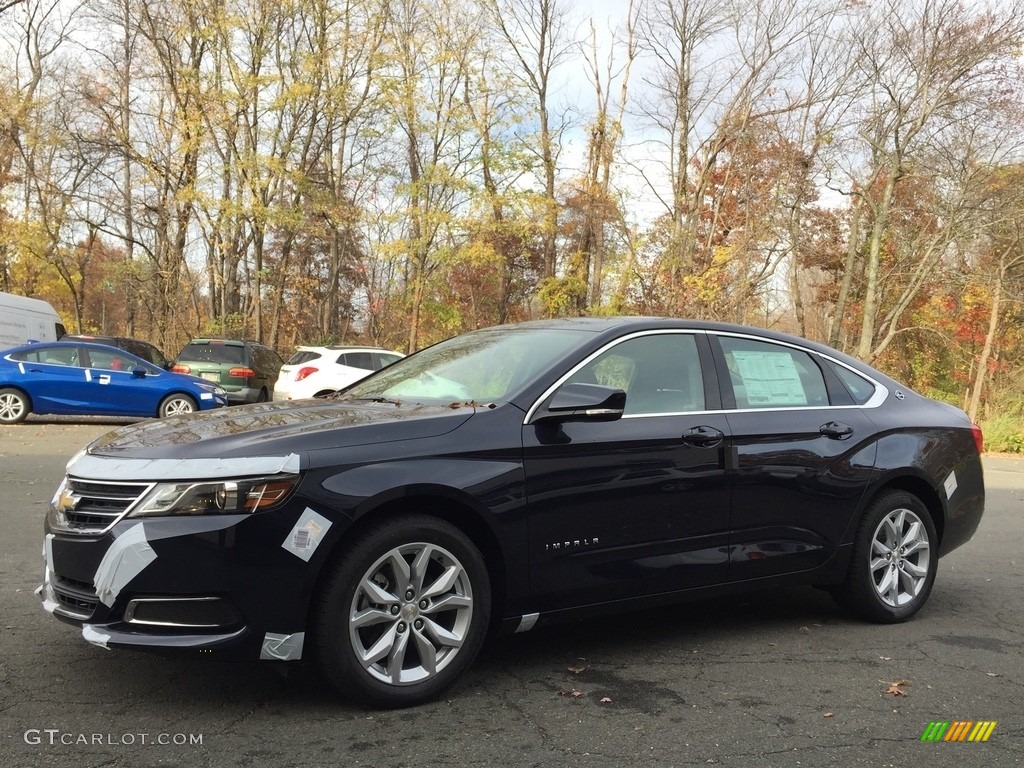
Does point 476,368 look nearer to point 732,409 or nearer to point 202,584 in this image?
point 732,409

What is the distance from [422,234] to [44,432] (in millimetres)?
12464

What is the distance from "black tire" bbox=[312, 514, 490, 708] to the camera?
10.6 ft

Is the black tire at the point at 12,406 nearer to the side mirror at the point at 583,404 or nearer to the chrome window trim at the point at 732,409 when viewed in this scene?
the chrome window trim at the point at 732,409

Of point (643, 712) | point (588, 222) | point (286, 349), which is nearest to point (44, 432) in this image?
point (643, 712)

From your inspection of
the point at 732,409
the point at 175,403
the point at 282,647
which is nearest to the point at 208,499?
the point at 282,647

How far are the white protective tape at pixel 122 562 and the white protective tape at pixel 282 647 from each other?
19.3 inches

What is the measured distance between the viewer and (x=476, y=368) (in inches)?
168

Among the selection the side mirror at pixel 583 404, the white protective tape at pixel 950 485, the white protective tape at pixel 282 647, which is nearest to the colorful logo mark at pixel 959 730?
the side mirror at pixel 583 404

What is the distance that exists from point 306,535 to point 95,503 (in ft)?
2.59

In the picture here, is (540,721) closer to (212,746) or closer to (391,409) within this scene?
(212,746)

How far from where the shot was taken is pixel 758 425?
172 inches

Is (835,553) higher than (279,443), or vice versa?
(279,443)

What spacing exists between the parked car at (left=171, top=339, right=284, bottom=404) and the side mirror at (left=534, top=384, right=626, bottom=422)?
16.0 m

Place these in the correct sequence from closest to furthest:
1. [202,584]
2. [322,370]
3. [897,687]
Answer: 1. [202,584]
2. [897,687]
3. [322,370]
